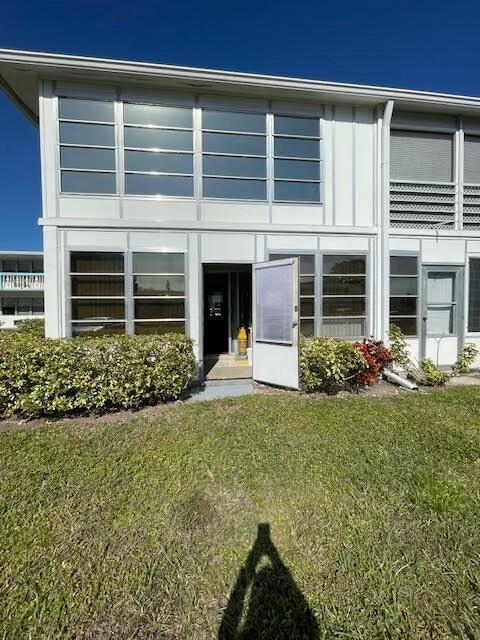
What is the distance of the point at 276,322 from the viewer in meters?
6.00

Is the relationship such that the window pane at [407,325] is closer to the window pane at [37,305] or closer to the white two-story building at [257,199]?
the white two-story building at [257,199]

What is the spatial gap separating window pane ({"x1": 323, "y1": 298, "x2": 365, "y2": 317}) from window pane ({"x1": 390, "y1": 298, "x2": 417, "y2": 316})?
749 mm

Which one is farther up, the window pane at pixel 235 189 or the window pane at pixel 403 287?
the window pane at pixel 235 189

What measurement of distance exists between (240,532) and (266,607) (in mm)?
589

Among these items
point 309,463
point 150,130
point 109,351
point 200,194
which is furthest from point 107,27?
point 309,463

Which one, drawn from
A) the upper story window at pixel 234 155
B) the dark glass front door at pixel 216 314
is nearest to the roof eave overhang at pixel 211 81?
the upper story window at pixel 234 155

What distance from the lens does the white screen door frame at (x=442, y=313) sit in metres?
7.34

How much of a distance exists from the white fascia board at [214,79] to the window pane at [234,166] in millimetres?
1284

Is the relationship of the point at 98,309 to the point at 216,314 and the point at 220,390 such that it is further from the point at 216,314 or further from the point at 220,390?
the point at 216,314

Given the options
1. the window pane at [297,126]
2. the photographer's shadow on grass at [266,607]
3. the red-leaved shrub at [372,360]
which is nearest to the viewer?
the photographer's shadow on grass at [266,607]

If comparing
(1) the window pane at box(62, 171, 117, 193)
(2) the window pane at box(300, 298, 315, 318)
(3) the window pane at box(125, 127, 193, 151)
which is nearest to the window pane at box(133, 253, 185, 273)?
(1) the window pane at box(62, 171, 117, 193)

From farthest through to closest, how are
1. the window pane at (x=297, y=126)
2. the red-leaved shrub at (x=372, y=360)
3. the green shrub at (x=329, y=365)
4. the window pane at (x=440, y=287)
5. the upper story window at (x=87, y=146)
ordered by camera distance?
the window pane at (x=440, y=287)
the window pane at (x=297, y=126)
the upper story window at (x=87, y=146)
the red-leaved shrub at (x=372, y=360)
the green shrub at (x=329, y=365)

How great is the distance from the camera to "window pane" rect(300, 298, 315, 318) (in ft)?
22.3

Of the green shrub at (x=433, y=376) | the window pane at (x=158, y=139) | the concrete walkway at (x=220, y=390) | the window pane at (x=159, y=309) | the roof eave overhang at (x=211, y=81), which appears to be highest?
the roof eave overhang at (x=211, y=81)
